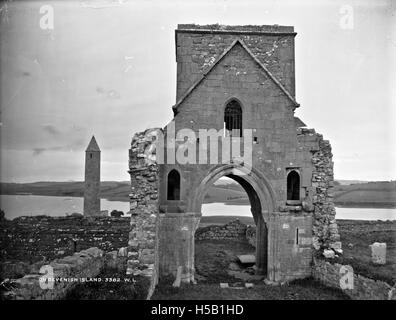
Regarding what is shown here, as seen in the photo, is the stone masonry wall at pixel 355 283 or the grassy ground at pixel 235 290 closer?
the stone masonry wall at pixel 355 283

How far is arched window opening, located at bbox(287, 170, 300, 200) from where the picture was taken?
13.6 meters

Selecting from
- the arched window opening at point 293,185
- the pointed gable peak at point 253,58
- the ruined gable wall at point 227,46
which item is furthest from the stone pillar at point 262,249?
the ruined gable wall at point 227,46

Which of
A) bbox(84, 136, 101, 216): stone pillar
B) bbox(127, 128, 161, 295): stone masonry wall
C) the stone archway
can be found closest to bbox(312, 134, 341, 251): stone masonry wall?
the stone archway

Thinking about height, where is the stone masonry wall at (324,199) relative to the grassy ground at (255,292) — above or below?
above

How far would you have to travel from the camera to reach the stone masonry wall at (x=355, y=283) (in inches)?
359

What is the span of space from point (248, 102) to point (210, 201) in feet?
80.0

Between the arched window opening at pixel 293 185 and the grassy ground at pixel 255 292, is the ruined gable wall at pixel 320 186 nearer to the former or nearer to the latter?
the arched window opening at pixel 293 185

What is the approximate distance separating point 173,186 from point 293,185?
15.4 feet

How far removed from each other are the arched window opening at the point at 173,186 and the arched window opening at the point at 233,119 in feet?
8.65

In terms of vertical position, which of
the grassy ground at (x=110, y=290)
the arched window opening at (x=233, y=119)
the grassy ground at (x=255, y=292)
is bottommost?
the grassy ground at (x=255, y=292)

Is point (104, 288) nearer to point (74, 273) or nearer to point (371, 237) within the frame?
point (74, 273)

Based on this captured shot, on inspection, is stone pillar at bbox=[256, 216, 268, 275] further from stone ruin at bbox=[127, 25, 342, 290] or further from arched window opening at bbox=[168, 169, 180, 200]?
arched window opening at bbox=[168, 169, 180, 200]

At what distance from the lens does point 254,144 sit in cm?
1312

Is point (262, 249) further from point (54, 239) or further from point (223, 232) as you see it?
point (54, 239)
